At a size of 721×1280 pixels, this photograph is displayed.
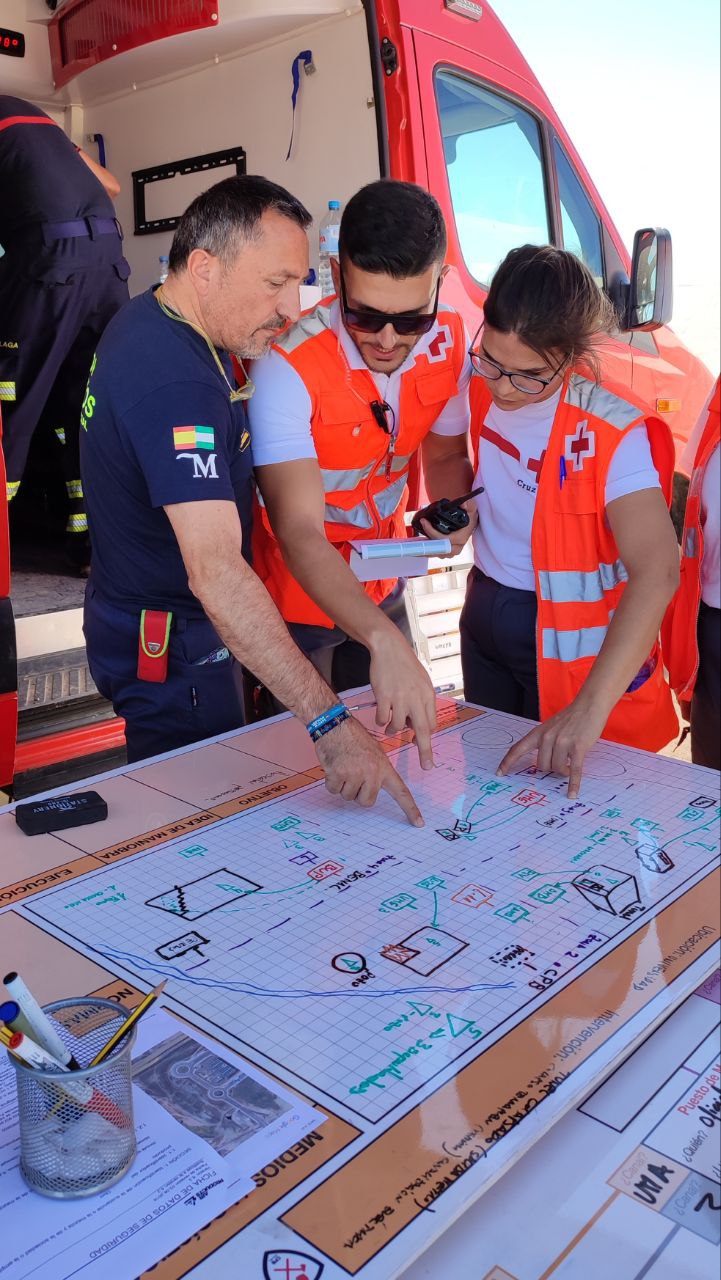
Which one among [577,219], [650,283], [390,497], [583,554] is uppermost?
[577,219]

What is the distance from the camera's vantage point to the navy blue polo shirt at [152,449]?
5.19 ft

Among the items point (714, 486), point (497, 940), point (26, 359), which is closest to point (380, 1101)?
point (497, 940)

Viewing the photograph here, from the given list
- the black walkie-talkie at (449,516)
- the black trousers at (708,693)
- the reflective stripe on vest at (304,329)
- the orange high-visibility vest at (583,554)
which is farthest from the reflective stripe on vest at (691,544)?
the reflective stripe on vest at (304,329)

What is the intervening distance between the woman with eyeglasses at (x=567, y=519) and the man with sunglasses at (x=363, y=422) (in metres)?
0.13

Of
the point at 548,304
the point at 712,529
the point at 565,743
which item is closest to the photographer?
the point at 565,743

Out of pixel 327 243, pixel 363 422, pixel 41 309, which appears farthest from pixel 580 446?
pixel 41 309

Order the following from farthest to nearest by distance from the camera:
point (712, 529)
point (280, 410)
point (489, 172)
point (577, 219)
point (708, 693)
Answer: point (577, 219) → point (489, 172) → point (708, 693) → point (712, 529) → point (280, 410)

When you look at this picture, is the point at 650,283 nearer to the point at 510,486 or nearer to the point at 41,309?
the point at 510,486

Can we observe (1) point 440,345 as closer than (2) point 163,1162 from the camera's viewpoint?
No

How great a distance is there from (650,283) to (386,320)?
1.60m

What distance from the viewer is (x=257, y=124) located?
11.9 feet

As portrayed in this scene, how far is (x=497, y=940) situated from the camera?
4.00ft

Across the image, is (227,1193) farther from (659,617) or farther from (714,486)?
(714,486)

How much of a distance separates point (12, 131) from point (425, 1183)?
308 cm
